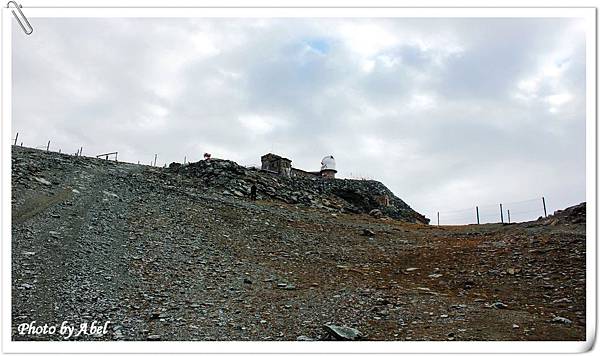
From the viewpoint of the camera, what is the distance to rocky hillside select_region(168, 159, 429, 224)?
61.4 feet

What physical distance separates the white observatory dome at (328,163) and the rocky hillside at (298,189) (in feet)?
11.4

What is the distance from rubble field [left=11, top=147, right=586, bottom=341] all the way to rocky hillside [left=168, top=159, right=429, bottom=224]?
2574 millimetres

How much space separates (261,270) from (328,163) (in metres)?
21.0

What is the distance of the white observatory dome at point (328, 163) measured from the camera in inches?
1149

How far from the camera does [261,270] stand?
29.1 ft

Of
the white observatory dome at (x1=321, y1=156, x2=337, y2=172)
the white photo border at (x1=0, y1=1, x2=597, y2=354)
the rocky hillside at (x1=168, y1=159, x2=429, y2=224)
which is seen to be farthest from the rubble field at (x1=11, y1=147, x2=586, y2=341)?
the white observatory dome at (x1=321, y1=156, x2=337, y2=172)

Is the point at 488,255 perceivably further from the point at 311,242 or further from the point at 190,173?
the point at 190,173

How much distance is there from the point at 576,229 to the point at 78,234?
12.0 m

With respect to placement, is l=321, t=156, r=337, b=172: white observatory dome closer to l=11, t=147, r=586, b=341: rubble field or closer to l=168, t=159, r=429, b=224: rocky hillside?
l=168, t=159, r=429, b=224: rocky hillside

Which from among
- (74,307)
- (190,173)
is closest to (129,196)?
(190,173)
